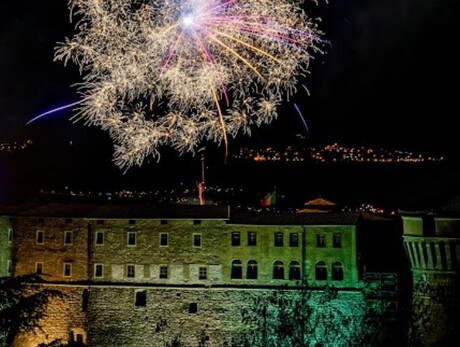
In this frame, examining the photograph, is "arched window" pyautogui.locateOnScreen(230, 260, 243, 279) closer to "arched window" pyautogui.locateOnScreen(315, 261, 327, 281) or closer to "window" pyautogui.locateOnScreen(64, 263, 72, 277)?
"arched window" pyautogui.locateOnScreen(315, 261, 327, 281)

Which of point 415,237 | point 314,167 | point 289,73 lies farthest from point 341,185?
point 289,73

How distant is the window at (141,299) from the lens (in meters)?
45.3

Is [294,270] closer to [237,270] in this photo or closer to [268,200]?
[237,270]

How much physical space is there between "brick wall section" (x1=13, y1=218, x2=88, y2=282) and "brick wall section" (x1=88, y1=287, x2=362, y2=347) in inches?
82.5

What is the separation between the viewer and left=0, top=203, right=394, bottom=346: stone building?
43219mm

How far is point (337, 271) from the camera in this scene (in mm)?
42656

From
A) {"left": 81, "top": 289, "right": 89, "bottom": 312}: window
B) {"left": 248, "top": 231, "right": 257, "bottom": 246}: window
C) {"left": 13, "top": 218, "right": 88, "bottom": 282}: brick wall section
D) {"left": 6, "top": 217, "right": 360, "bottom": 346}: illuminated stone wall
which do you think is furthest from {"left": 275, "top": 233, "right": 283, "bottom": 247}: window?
{"left": 81, "top": 289, "right": 89, "bottom": 312}: window

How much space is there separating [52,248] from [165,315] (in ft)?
25.9

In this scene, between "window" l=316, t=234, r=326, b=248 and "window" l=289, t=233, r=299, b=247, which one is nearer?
"window" l=316, t=234, r=326, b=248

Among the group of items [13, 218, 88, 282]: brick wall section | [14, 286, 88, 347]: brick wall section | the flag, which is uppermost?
the flag

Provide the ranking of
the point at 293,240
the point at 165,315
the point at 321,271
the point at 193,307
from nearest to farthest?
the point at 321,271
the point at 293,240
the point at 193,307
the point at 165,315

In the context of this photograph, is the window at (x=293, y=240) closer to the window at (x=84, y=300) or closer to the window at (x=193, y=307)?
the window at (x=193, y=307)

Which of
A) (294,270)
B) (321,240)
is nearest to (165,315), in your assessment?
Answer: (294,270)

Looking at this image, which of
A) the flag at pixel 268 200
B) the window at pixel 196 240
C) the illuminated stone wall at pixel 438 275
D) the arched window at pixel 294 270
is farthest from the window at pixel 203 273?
the flag at pixel 268 200
